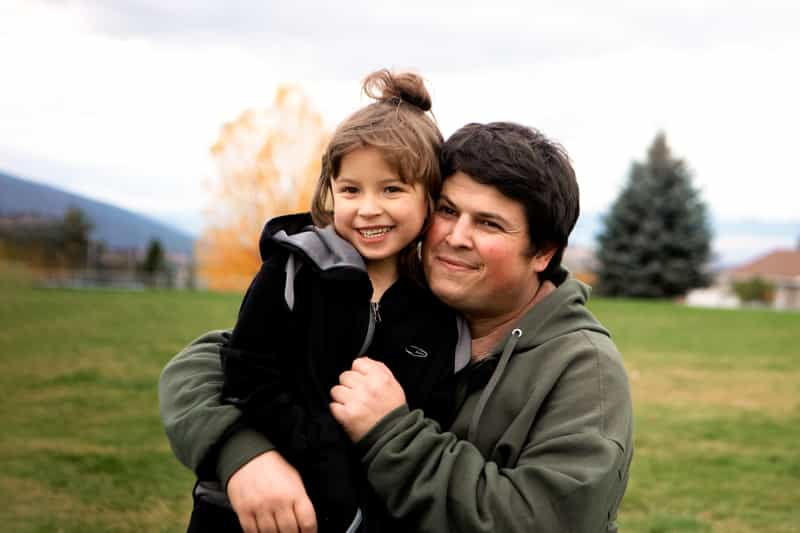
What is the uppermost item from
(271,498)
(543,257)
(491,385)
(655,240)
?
(543,257)

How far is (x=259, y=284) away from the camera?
2.01 m

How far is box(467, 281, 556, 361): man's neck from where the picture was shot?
2.32m

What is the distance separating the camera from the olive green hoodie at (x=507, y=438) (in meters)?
1.88

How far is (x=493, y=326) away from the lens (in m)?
2.37

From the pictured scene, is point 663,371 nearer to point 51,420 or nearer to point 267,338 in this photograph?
point 51,420

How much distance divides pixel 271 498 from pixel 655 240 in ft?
122

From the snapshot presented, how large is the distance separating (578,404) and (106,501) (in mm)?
4640

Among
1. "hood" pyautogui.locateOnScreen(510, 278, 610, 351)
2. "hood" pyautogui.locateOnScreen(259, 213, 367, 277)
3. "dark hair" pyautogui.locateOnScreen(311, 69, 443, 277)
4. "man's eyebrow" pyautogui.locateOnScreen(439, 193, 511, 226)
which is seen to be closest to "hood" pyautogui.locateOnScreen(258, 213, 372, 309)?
"hood" pyautogui.locateOnScreen(259, 213, 367, 277)

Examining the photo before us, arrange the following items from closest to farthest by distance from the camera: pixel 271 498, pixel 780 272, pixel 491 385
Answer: pixel 271 498
pixel 491 385
pixel 780 272

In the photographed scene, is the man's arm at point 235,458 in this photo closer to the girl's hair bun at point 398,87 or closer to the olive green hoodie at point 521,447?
the olive green hoodie at point 521,447

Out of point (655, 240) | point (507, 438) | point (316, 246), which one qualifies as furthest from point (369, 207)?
point (655, 240)

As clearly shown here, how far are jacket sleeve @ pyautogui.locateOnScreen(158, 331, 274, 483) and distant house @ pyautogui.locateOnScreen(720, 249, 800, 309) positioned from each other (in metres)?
62.3

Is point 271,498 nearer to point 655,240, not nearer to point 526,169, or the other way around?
point 526,169

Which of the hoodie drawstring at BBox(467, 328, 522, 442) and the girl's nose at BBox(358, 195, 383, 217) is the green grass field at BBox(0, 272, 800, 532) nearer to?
the girl's nose at BBox(358, 195, 383, 217)
